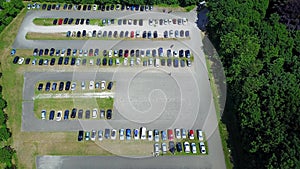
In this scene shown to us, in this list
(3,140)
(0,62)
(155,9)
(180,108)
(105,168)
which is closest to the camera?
(105,168)

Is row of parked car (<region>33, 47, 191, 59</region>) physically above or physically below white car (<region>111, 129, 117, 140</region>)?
above

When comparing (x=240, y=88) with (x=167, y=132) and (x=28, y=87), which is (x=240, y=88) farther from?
(x=28, y=87)

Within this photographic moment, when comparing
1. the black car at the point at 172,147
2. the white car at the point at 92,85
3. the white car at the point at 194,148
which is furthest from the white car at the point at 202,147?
the white car at the point at 92,85

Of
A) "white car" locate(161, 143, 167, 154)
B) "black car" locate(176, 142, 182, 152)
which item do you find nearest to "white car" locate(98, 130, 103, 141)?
"white car" locate(161, 143, 167, 154)

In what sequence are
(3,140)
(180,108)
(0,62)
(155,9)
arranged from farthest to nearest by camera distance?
(155,9) < (0,62) < (180,108) < (3,140)

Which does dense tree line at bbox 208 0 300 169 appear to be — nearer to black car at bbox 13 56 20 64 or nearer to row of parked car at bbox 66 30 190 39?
row of parked car at bbox 66 30 190 39

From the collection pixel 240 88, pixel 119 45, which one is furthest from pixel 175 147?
pixel 119 45

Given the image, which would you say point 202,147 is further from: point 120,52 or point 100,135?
point 120,52
